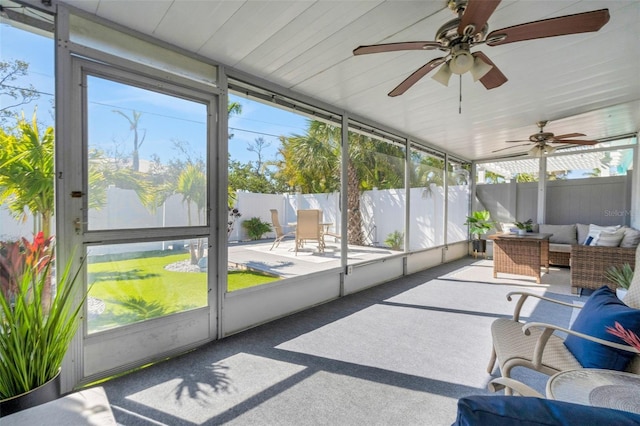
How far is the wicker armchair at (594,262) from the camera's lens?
3953mm

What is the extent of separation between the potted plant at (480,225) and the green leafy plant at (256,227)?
494 centimetres

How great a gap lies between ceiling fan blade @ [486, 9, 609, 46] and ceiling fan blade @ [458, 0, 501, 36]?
0.37ft

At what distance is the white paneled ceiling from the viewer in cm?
199

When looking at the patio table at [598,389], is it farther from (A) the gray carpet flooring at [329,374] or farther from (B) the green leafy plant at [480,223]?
(B) the green leafy plant at [480,223]

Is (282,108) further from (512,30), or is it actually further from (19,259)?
(19,259)

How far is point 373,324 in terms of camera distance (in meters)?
3.10

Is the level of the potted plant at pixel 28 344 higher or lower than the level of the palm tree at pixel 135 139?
lower

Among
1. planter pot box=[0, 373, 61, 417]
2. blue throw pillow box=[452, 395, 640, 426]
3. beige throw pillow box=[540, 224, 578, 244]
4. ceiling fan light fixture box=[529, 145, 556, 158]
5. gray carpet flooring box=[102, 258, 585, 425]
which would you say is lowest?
gray carpet flooring box=[102, 258, 585, 425]

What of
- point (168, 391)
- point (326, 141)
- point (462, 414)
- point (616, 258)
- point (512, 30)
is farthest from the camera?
point (326, 141)

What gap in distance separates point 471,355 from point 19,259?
340 cm

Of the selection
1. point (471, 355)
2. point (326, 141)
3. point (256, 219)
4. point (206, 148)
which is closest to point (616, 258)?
point (471, 355)

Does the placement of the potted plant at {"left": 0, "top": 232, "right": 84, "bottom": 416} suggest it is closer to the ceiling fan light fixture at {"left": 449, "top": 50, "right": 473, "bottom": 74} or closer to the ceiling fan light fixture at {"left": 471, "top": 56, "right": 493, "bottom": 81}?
the ceiling fan light fixture at {"left": 449, "top": 50, "right": 473, "bottom": 74}

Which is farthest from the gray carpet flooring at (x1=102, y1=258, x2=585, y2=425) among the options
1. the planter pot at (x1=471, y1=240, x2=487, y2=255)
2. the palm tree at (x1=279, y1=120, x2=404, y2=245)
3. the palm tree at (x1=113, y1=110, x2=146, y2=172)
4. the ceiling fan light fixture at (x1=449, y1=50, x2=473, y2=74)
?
the planter pot at (x1=471, y1=240, x2=487, y2=255)

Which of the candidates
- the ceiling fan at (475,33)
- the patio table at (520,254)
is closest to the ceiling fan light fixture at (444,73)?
the ceiling fan at (475,33)
